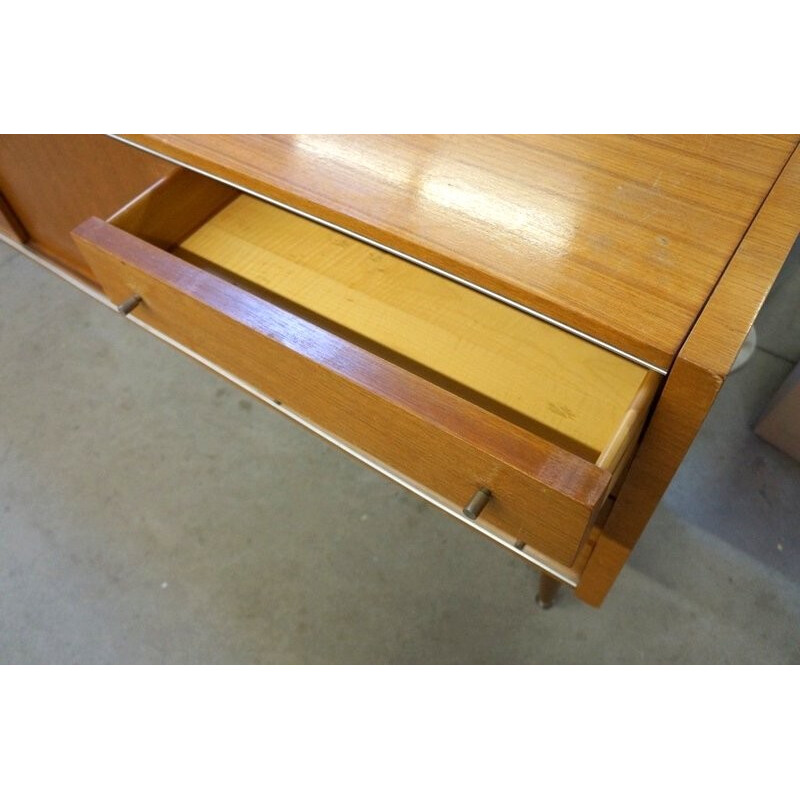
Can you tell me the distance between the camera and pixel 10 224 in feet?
3.36

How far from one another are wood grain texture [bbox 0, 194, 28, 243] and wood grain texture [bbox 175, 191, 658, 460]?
532mm

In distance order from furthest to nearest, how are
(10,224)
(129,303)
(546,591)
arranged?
(10,224) < (546,591) < (129,303)

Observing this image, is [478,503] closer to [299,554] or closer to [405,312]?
[405,312]

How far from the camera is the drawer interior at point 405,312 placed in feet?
1.73

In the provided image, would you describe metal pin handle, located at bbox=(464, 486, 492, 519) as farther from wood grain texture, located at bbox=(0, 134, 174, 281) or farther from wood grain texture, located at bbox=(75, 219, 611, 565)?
wood grain texture, located at bbox=(0, 134, 174, 281)

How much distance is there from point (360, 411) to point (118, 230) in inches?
10.4

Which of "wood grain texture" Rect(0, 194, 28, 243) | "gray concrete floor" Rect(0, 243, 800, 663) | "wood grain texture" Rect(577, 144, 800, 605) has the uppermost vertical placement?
"wood grain texture" Rect(577, 144, 800, 605)

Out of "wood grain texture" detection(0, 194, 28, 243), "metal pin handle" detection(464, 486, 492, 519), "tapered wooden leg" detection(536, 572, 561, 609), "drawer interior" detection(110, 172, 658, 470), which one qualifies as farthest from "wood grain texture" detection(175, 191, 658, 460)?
"wood grain texture" detection(0, 194, 28, 243)

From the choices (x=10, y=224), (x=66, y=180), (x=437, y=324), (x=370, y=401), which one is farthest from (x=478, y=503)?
(x=10, y=224)

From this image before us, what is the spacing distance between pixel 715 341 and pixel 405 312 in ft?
0.93

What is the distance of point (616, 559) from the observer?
0.61 m

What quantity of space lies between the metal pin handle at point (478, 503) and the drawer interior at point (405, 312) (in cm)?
10

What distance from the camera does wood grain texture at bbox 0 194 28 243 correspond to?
39.3 inches

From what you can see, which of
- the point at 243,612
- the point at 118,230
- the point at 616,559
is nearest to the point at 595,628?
the point at 616,559
